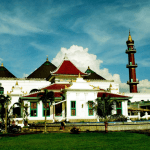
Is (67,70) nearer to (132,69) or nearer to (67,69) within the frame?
(67,69)

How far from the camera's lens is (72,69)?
42.7 metres

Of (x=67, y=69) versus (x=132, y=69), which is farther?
(x=132, y=69)

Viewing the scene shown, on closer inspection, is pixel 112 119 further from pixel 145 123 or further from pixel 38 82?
pixel 38 82

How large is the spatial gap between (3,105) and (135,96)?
136 feet

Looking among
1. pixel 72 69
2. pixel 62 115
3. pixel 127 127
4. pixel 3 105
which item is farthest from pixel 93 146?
pixel 72 69

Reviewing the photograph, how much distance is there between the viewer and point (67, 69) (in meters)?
42.3

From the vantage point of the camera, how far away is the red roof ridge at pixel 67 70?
4105cm

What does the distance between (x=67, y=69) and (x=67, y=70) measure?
36cm

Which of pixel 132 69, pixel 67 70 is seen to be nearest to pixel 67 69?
pixel 67 70

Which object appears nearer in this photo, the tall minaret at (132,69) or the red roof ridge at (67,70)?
the red roof ridge at (67,70)

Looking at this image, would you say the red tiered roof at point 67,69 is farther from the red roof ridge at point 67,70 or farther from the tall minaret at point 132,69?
the tall minaret at point 132,69

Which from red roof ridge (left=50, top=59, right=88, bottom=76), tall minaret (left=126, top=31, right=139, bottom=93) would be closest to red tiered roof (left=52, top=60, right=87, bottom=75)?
red roof ridge (left=50, top=59, right=88, bottom=76)

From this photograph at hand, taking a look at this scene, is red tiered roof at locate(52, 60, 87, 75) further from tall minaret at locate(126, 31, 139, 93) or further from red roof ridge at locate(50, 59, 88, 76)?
tall minaret at locate(126, 31, 139, 93)

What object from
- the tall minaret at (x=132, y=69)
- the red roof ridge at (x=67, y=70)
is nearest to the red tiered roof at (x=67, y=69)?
the red roof ridge at (x=67, y=70)
